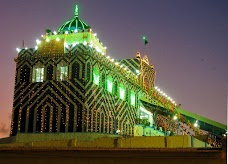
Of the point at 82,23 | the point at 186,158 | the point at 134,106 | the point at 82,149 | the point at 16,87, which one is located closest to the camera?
the point at 186,158

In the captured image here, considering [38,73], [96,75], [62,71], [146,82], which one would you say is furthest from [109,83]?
[146,82]

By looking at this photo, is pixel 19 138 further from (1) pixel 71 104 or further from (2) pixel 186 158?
(2) pixel 186 158

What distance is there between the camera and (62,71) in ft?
140

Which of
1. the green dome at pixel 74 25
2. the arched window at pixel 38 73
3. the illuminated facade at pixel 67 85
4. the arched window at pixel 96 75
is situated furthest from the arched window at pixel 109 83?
the arched window at pixel 38 73

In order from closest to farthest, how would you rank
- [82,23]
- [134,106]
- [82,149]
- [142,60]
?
1. [82,149]
2. [82,23]
3. [134,106]
4. [142,60]

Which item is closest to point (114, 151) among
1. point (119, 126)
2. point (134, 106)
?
point (119, 126)

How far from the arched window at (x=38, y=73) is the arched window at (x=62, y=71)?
2.00 metres

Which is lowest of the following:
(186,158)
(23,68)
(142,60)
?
(186,158)

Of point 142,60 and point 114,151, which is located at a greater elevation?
point 142,60

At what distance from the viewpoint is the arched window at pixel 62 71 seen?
4250 cm

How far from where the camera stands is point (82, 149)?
23.0m

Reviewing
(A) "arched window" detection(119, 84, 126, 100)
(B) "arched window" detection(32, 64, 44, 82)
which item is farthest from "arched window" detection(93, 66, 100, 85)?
(A) "arched window" detection(119, 84, 126, 100)

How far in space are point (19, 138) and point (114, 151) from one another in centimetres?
2158

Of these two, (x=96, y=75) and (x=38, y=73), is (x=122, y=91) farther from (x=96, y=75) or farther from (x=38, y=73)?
(x=38, y=73)
